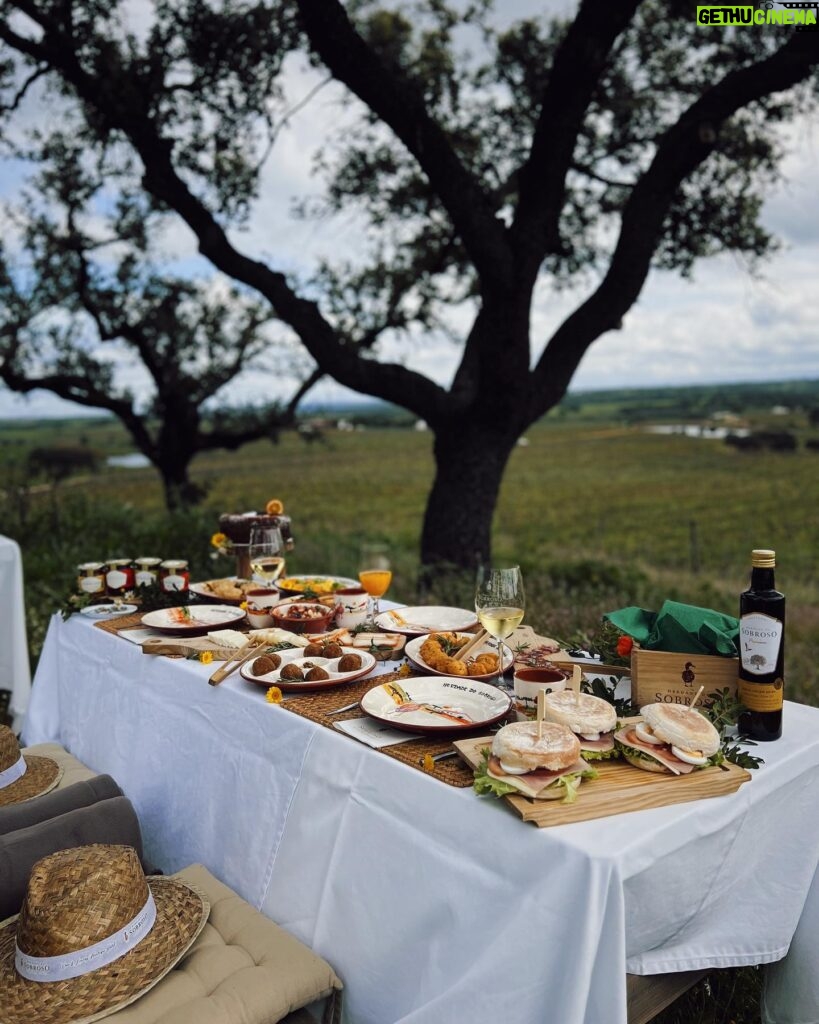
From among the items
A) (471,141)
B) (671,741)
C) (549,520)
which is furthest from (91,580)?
(549,520)

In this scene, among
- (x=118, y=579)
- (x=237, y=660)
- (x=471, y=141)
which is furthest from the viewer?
(x=471, y=141)

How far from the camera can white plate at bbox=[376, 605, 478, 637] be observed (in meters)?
2.97

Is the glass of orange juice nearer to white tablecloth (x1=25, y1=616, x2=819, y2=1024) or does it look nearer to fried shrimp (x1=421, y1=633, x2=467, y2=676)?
fried shrimp (x1=421, y1=633, x2=467, y2=676)

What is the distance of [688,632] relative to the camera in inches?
86.6

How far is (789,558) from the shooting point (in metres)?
17.8

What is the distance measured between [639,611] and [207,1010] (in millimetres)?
1552

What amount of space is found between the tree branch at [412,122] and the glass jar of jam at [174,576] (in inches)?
161

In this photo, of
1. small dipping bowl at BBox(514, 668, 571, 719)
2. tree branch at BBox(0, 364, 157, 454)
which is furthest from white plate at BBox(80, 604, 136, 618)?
tree branch at BBox(0, 364, 157, 454)

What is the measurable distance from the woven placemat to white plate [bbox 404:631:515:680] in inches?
3.4

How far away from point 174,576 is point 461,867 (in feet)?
7.14

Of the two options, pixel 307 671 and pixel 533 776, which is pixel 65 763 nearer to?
pixel 307 671

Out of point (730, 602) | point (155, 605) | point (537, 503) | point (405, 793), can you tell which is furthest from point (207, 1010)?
point (537, 503)

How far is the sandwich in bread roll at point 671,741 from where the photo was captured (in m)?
1.80

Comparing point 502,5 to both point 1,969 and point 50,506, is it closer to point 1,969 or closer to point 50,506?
point 50,506
